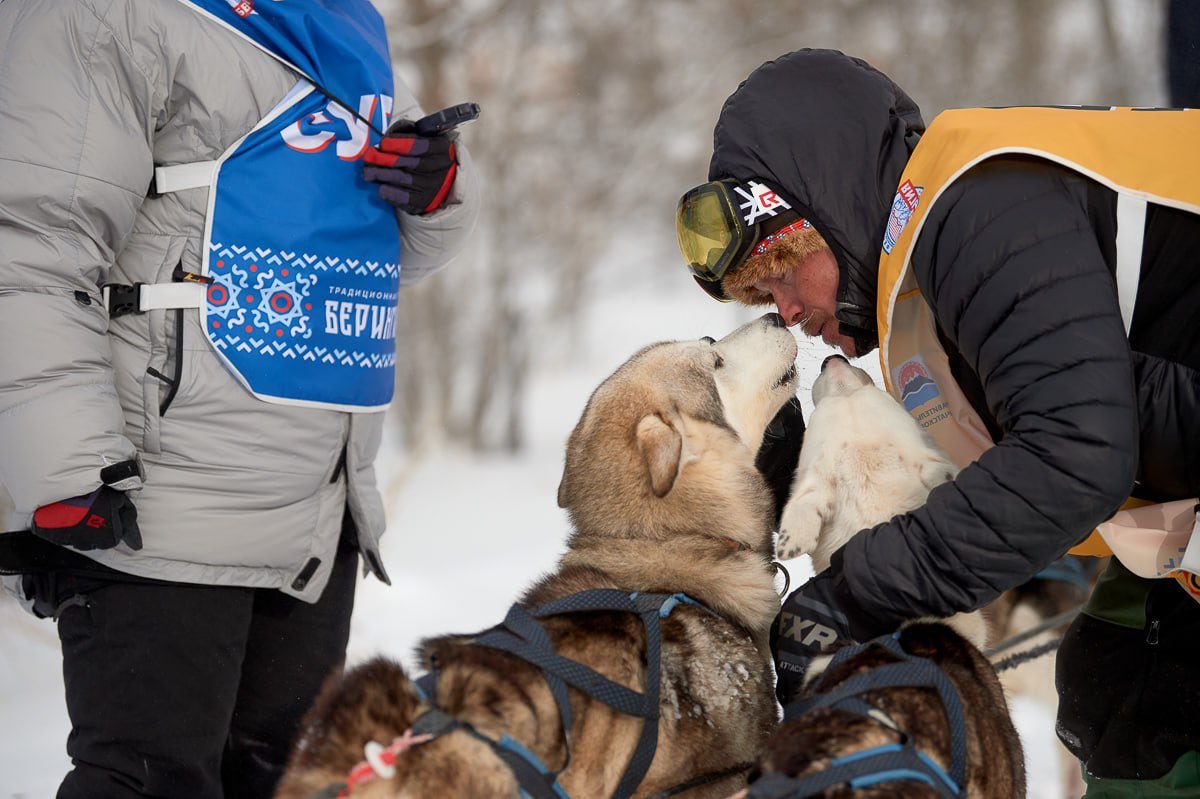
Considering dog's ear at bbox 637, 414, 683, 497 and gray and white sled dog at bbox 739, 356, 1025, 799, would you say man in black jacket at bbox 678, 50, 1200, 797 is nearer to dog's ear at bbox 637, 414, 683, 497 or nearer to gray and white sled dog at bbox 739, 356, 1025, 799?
gray and white sled dog at bbox 739, 356, 1025, 799

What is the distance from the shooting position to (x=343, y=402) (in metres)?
2.21

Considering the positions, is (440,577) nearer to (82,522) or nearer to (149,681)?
(149,681)

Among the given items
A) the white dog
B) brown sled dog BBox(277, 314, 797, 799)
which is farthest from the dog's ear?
the white dog

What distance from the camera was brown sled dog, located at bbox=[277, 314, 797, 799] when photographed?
4.82 ft

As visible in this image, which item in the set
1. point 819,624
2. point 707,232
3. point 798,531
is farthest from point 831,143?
point 819,624

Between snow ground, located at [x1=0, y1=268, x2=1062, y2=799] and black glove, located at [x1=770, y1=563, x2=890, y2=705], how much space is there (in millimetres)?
746

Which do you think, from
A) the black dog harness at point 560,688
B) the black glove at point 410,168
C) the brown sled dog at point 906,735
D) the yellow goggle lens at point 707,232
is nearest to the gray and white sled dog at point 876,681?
the brown sled dog at point 906,735

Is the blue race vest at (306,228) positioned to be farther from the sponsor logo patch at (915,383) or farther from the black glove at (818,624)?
the sponsor logo patch at (915,383)

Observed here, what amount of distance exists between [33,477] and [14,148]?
0.62 m

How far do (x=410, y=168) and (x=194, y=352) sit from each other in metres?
0.68

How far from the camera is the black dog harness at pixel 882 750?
56.1 inches

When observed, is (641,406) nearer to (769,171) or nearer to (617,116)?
(769,171)

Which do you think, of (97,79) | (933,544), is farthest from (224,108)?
(933,544)

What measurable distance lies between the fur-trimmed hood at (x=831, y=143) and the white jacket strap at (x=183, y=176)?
44.3 inches
